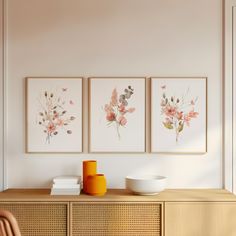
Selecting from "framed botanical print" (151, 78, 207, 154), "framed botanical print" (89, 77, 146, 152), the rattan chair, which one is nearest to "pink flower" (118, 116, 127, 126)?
"framed botanical print" (89, 77, 146, 152)

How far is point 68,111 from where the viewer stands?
122 inches

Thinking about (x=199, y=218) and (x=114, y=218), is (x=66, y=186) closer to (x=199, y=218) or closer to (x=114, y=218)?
(x=114, y=218)

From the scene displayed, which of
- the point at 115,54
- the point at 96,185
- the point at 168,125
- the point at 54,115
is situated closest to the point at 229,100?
the point at 168,125

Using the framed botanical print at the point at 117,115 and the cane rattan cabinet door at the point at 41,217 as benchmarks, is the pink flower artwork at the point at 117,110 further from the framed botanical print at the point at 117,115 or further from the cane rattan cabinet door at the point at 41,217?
the cane rattan cabinet door at the point at 41,217

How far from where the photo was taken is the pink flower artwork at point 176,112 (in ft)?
10.2

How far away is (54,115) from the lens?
3.10 metres

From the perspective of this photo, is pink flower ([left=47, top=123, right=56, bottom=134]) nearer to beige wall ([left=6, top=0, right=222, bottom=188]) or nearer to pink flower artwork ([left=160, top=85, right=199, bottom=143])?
beige wall ([left=6, top=0, right=222, bottom=188])

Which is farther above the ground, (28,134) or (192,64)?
(192,64)

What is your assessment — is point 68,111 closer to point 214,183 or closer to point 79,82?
point 79,82

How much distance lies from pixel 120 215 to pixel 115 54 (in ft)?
4.14

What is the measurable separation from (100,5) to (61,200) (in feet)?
5.13

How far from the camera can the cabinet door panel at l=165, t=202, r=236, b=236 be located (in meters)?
2.68

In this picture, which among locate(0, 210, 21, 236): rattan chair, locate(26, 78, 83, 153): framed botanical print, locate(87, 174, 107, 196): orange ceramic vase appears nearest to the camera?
locate(0, 210, 21, 236): rattan chair

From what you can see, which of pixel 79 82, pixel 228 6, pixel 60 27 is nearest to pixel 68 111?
pixel 79 82
